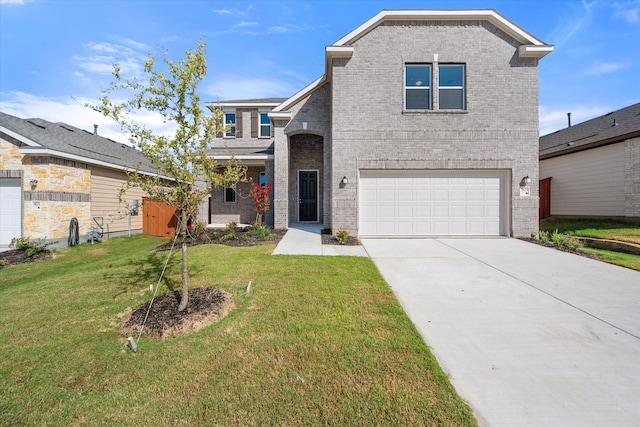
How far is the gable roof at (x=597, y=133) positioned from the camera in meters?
11.9

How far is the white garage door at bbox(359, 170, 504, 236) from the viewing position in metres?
10.1

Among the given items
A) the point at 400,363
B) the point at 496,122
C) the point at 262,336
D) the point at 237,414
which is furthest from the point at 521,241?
the point at 237,414

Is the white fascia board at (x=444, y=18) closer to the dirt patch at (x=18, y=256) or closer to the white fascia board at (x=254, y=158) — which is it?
the white fascia board at (x=254, y=158)

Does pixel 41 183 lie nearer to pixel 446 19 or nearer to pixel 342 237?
pixel 342 237

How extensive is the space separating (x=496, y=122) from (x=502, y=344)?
892cm

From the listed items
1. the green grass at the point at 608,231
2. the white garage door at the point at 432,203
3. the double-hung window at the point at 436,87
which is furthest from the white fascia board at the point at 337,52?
the green grass at the point at 608,231

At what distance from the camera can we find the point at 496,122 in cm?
986

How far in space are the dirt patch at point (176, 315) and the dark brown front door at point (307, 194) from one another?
29.2 feet

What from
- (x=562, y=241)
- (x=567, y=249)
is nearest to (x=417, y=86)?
(x=562, y=241)

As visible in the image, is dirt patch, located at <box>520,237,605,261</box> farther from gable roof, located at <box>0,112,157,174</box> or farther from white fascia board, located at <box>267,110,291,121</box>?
gable roof, located at <box>0,112,157,174</box>

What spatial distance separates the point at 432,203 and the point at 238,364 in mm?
8814

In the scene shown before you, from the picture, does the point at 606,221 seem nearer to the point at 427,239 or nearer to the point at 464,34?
the point at 427,239

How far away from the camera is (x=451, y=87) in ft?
32.8

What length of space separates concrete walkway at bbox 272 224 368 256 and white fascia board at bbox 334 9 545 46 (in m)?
6.75
